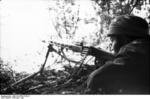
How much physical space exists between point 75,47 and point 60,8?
7.11 ft

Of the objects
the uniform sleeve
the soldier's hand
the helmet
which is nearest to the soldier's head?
the helmet

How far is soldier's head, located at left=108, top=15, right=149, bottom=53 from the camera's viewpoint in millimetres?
2566

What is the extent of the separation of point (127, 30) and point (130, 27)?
1.7 inches

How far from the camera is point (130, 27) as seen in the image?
2.58 meters

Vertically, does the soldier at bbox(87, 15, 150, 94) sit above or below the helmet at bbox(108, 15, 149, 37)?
below

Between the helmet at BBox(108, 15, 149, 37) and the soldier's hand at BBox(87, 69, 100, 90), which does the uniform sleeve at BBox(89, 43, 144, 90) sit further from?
the helmet at BBox(108, 15, 149, 37)

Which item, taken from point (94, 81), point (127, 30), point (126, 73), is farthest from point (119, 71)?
point (127, 30)

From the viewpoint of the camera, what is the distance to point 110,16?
557 cm

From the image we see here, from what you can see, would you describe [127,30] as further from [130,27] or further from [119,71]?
[119,71]

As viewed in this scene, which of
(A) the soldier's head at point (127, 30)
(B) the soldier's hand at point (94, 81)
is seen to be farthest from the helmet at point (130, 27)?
(B) the soldier's hand at point (94, 81)

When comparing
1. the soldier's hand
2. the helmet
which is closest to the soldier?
the soldier's hand

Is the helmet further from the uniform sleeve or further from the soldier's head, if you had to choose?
the uniform sleeve

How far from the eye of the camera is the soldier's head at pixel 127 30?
8.42 feet

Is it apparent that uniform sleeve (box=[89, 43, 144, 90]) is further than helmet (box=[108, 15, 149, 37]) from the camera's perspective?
No
